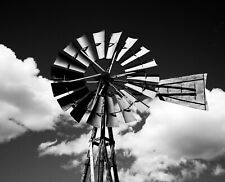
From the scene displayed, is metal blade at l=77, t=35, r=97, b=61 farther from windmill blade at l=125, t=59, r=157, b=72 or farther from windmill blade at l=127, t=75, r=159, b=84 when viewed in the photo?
windmill blade at l=127, t=75, r=159, b=84

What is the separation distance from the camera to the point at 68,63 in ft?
35.6

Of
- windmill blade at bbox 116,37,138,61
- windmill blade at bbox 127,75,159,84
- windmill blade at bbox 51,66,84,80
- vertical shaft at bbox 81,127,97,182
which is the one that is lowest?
vertical shaft at bbox 81,127,97,182

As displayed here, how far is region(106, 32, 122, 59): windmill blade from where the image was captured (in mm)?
11281

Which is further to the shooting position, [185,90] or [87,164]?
[185,90]

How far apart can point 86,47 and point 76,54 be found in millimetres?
513

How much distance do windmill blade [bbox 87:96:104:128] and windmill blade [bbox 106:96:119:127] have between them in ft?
0.82

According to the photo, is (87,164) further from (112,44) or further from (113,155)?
(112,44)

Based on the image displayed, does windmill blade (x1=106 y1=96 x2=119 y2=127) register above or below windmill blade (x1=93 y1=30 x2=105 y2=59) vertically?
below

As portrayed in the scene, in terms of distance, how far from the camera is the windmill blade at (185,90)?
10.7 metres

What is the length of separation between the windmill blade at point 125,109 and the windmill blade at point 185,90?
1.42 m

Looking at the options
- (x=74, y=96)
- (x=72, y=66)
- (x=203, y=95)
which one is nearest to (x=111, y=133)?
(x=74, y=96)

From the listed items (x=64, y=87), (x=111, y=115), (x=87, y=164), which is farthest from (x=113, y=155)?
(x=64, y=87)

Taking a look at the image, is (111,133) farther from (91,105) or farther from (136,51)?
(136,51)

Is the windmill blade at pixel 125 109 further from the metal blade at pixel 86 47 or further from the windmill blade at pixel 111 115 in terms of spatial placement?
the metal blade at pixel 86 47
